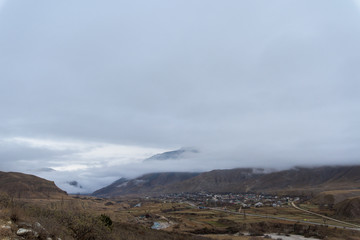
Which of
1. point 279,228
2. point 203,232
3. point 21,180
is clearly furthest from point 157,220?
point 21,180

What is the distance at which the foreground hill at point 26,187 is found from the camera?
135125mm

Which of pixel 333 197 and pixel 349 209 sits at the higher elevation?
pixel 349 209

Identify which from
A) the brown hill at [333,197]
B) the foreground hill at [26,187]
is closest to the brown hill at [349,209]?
the brown hill at [333,197]

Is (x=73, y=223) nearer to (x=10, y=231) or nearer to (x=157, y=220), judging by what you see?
(x=10, y=231)

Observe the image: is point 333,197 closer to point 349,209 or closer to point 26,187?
point 349,209

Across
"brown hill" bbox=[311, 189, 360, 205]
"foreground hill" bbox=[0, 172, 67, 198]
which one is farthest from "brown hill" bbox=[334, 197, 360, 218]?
"foreground hill" bbox=[0, 172, 67, 198]

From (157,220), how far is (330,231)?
57.3m

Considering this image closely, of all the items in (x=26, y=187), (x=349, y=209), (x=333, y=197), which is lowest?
(x=333, y=197)

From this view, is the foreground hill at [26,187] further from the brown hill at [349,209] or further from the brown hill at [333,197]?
the brown hill at [333,197]

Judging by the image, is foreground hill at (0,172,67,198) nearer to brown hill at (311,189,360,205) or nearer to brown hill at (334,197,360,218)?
brown hill at (334,197,360,218)

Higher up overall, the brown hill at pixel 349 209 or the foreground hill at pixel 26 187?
the foreground hill at pixel 26 187

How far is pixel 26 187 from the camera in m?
141

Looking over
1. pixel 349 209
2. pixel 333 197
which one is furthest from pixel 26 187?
pixel 333 197

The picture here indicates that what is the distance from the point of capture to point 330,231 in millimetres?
69125
